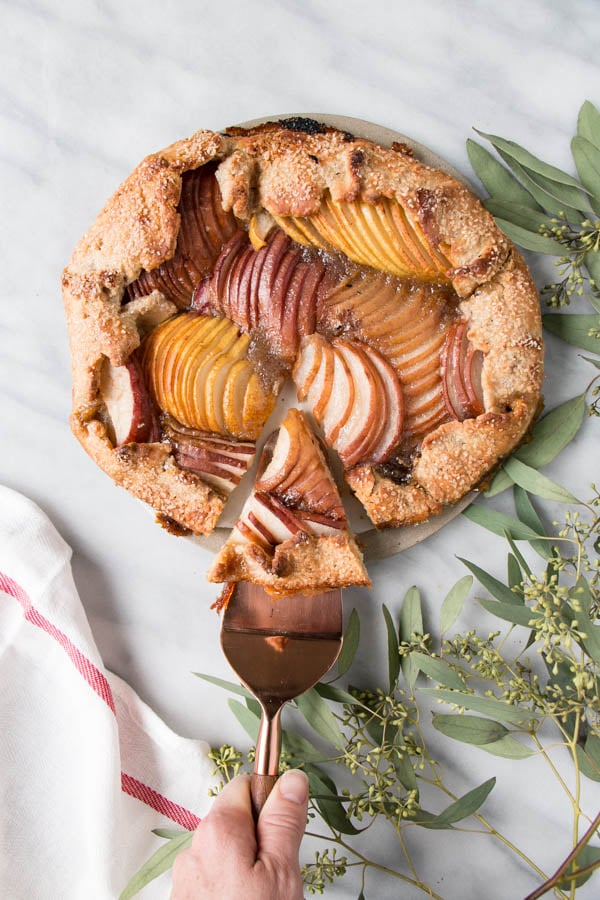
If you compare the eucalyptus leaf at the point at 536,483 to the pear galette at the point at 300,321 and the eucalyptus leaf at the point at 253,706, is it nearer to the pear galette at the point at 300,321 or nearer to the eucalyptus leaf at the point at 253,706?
the pear galette at the point at 300,321

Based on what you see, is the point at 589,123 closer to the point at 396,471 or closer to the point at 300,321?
the point at 300,321

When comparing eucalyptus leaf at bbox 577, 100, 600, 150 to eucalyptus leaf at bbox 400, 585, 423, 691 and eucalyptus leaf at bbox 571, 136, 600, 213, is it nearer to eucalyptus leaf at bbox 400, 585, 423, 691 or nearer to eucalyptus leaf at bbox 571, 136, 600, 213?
eucalyptus leaf at bbox 571, 136, 600, 213

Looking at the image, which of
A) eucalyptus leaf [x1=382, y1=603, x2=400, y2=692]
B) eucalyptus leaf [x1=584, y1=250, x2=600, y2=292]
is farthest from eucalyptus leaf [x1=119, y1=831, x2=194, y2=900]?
eucalyptus leaf [x1=584, y1=250, x2=600, y2=292]

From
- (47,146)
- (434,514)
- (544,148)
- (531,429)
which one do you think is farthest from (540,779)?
(47,146)

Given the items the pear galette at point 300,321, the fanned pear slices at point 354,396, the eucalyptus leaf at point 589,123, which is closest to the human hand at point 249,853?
the pear galette at point 300,321

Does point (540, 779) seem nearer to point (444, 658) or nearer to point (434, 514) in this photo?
point (444, 658)

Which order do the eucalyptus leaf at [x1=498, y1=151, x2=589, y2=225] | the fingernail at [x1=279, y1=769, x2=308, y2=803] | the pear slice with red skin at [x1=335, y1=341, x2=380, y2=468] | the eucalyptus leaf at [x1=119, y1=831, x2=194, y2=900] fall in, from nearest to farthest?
the fingernail at [x1=279, y1=769, x2=308, y2=803] → the pear slice with red skin at [x1=335, y1=341, x2=380, y2=468] → the eucalyptus leaf at [x1=498, y1=151, x2=589, y2=225] → the eucalyptus leaf at [x1=119, y1=831, x2=194, y2=900]
